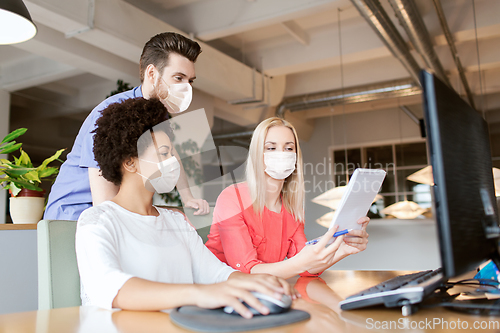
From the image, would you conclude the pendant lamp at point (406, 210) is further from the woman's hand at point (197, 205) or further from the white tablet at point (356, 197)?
the white tablet at point (356, 197)

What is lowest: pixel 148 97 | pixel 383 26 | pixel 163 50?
pixel 148 97

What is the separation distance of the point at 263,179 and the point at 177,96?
0.46 meters

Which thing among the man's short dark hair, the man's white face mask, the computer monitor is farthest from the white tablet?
the man's short dark hair

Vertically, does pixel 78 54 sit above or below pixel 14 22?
above

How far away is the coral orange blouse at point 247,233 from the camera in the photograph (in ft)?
4.40

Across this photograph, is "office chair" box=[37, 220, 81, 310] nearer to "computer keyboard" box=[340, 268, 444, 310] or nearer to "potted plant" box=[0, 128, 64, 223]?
"computer keyboard" box=[340, 268, 444, 310]

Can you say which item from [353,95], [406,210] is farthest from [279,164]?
[353,95]

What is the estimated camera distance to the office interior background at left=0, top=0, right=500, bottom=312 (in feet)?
11.9

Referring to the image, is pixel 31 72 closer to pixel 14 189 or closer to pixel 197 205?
pixel 14 189

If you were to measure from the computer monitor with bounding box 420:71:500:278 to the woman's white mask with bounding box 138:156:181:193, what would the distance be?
23.9 inches

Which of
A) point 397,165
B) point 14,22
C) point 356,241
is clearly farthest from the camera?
point 397,165

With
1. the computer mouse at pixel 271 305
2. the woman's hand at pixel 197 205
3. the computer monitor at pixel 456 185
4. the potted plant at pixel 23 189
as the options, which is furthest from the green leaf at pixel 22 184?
the computer monitor at pixel 456 185

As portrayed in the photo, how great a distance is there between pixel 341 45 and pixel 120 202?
4.41 meters

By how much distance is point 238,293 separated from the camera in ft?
2.08
